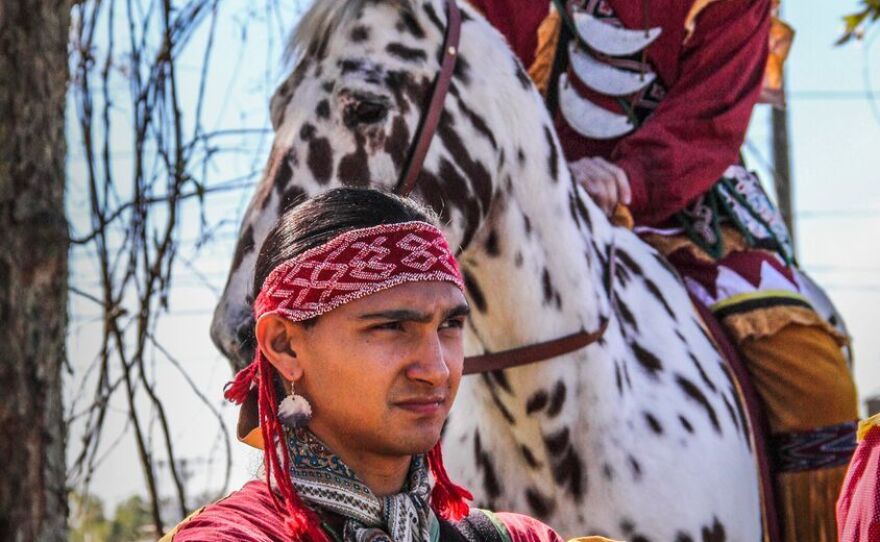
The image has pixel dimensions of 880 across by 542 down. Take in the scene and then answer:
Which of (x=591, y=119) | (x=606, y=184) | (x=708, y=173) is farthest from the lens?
(x=591, y=119)

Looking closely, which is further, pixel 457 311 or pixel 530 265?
pixel 530 265

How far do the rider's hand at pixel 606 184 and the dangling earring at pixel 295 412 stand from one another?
80.7 inches

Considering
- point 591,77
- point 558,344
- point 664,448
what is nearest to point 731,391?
point 664,448

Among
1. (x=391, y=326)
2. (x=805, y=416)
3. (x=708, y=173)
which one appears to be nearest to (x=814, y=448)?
(x=805, y=416)

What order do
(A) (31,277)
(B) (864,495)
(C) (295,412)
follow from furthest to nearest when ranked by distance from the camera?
(A) (31,277) → (B) (864,495) → (C) (295,412)

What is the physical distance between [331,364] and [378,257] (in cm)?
16

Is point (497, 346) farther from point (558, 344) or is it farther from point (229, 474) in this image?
point (229, 474)

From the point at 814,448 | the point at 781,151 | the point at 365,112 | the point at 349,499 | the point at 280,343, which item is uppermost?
the point at 781,151

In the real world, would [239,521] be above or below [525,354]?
below

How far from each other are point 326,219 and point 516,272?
4.67 ft

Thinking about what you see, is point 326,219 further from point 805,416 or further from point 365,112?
point 805,416

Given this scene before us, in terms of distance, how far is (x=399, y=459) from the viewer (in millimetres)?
2049

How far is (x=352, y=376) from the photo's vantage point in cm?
199

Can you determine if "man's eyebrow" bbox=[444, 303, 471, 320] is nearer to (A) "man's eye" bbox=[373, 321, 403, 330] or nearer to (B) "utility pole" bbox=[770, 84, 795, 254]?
(A) "man's eye" bbox=[373, 321, 403, 330]
